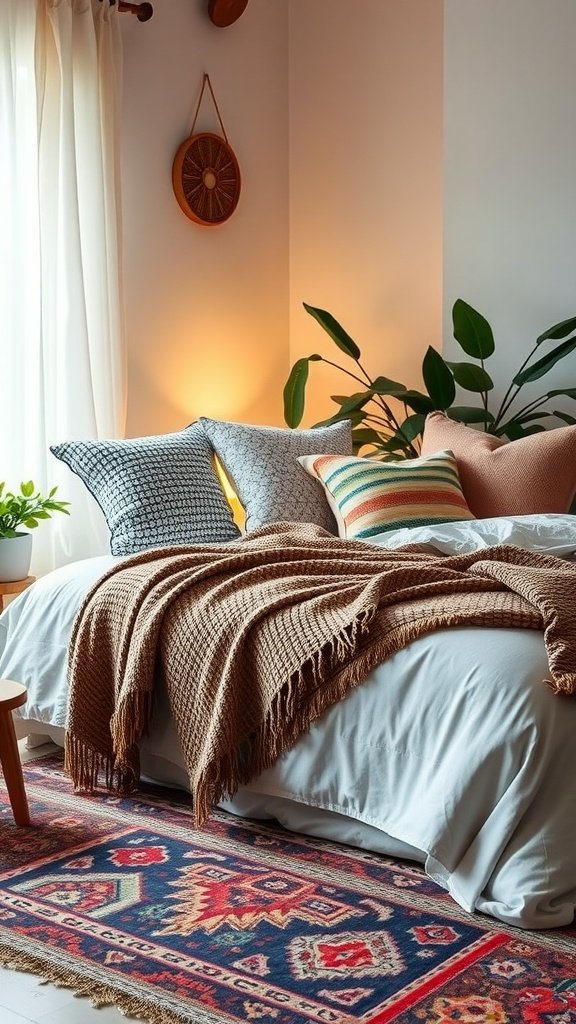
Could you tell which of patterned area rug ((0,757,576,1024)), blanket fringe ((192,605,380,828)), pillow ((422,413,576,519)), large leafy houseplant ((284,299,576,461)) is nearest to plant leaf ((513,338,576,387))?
large leafy houseplant ((284,299,576,461))

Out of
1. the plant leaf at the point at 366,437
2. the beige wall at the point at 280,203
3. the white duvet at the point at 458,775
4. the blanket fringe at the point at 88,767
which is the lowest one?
the blanket fringe at the point at 88,767

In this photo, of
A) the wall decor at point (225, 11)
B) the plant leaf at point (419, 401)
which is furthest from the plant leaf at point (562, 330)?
the wall decor at point (225, 11)

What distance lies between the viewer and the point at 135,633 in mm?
2809

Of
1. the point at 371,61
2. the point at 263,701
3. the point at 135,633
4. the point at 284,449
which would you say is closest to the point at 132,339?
the point at 284,449

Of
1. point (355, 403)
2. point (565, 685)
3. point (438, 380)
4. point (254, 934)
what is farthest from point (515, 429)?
point (254, 934)

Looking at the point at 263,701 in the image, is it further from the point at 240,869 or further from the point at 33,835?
the point at 33,835

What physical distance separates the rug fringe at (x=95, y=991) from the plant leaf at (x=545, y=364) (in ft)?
9.47

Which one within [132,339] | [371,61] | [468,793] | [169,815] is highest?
[371,61]

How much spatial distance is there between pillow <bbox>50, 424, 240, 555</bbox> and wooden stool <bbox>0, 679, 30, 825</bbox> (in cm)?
79

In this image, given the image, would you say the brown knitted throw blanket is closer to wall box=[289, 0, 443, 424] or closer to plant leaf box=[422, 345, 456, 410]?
plant leaf box=[422, 345, 456, 410]

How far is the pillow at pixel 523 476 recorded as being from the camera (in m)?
3.70

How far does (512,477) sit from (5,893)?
81.9 inches

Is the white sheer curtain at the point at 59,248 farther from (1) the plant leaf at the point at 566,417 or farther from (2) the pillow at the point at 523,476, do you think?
(1) the plant leaf at the point at 566,417

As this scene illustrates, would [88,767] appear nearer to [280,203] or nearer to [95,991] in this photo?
[95,991]
